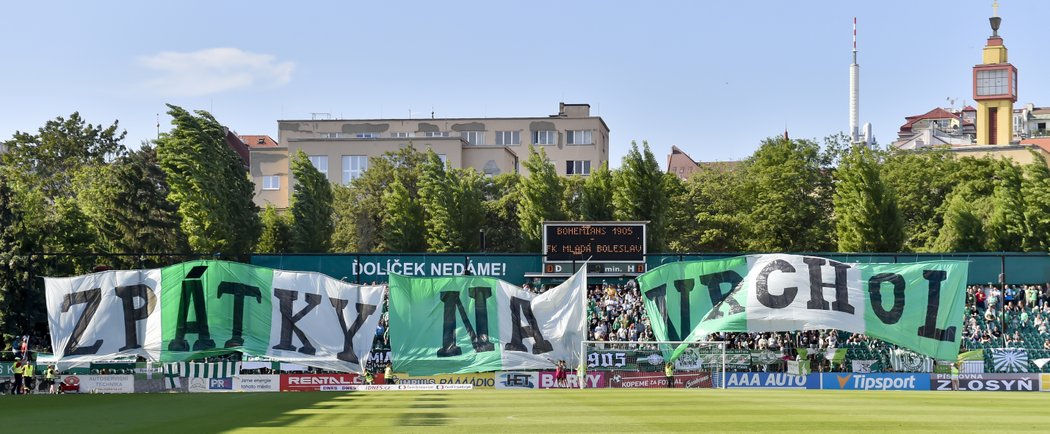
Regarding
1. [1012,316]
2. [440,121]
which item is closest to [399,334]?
[1012,316]

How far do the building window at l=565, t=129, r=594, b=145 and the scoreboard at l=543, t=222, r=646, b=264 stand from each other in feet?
239

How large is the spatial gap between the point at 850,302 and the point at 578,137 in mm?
85047

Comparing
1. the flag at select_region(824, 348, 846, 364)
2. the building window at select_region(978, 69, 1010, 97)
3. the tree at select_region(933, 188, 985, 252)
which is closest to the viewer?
the flag at select_region(824, 348, 846, 364)

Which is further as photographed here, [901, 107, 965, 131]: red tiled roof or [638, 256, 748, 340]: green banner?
[901, 107, 965, 131]: red tiled roof

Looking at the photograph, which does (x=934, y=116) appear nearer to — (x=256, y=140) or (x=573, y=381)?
(x=256, y=140)

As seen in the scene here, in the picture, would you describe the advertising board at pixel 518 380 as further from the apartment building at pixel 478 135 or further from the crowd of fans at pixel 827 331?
the apartment building at pixel 478 135

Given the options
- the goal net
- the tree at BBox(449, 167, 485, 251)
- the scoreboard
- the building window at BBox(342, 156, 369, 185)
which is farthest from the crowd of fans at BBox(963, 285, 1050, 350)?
the building window at BBox(342, 156, 369, 185)

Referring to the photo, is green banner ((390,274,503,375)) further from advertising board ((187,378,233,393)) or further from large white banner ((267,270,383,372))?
advertising board ((187,378,233,393))

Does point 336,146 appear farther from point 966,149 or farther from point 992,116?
point 992,116

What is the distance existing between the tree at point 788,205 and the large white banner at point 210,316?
47.9 meters

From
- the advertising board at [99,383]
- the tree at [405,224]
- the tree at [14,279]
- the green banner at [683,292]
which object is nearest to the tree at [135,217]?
the tree at [14,279]

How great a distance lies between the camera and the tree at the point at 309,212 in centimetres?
8294

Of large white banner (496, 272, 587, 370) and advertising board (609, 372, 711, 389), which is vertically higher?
large white banner (496, 272, 587, 370)

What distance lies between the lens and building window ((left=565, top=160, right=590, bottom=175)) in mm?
132625
